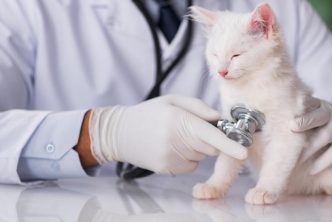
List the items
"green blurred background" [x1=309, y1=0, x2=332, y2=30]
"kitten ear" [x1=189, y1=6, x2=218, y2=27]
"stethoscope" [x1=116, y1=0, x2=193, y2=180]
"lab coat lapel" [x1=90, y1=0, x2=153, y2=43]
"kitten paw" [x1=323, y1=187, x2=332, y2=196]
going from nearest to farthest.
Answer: "kitten ear" [x1=189, y1=6, x2=218, y2=27] → "kitten paw" [x1=323, y1=187, x2=332, y2=196] → "stethoscope" [x1=116, y1=0, x2=193, y2=180] → "lab coat lapel" [x1=90, y1=0, x2=153, y2=43] → "green blurred background" [x1=309, y1=0, x2=332, y2=30]

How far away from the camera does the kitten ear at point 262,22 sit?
0.93m

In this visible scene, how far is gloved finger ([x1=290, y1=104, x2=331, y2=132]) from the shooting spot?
3.21 ft

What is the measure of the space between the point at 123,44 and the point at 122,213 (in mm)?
701

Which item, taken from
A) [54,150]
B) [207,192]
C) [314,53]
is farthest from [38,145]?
[314,53]

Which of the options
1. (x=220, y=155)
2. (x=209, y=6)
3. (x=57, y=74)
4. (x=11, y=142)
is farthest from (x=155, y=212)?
(x=209, y=6)

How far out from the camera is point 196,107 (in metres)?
1.11

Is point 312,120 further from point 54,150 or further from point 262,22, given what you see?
point 54,150

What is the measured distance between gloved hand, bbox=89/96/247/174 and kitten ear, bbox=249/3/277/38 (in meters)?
0.18

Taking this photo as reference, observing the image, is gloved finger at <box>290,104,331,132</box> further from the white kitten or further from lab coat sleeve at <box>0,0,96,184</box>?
lab coat sleeve at <box>0,0,96,184</box>

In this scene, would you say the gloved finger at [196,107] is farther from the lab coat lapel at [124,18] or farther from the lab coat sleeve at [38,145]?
the lab coat lapel at [124,18]

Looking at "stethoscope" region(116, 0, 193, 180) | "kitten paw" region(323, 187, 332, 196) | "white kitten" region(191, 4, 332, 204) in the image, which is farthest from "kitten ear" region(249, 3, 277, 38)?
"stethoscope" region(116, 0, 193, 180)

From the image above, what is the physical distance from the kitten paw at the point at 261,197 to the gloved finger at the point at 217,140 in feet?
0.20

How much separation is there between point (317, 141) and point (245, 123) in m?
0.18

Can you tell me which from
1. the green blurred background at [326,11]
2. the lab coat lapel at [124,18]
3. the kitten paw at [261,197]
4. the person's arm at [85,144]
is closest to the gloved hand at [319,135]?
the kitten paw at [261,197]
